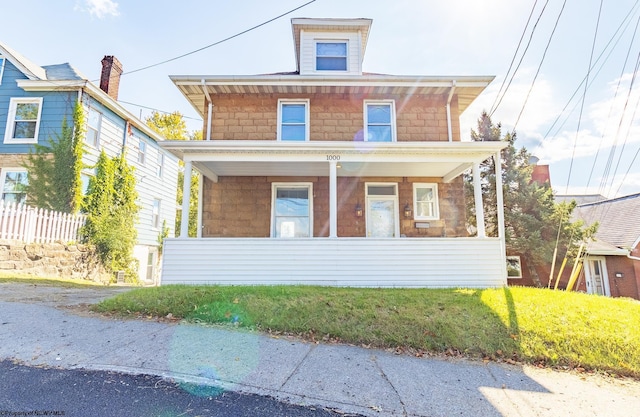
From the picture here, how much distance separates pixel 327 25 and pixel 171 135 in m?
15.9

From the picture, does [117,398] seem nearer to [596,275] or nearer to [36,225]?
[36,225]

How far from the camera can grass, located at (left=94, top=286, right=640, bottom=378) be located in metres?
4.11

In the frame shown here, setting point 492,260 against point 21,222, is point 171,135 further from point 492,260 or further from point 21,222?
point 492,260

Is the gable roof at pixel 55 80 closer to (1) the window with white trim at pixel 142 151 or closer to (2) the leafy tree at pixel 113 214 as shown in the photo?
(1) the window with white trim at pixel 142 151

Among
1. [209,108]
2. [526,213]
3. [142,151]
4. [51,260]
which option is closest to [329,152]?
[209,108]

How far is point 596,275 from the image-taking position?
51.2ft

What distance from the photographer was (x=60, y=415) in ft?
7.84

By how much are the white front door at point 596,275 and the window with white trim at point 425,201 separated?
11208mm

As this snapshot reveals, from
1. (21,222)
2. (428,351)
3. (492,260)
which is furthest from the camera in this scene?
(21,222)

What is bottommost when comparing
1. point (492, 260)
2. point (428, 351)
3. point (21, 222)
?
point (428, 351)

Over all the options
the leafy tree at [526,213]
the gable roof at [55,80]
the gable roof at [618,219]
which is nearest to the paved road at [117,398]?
the gable roof at [55,80]

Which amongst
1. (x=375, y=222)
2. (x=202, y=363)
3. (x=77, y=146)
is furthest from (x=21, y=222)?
(x=375, y=222)

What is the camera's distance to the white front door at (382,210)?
9.68 metres

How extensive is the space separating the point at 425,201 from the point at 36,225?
11.2 meters
